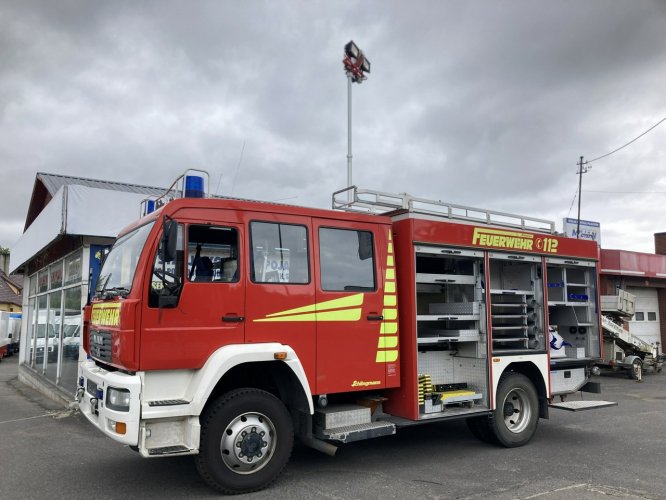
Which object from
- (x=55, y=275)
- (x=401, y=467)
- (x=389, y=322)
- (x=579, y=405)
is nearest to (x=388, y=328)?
(x=389, y=322)

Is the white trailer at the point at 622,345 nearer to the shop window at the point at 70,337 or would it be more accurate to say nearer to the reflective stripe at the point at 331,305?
the reflective stripe at the point at 331,305

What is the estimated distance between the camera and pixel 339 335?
234 inches

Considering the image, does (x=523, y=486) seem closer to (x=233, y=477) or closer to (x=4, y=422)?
(x=233, y=477)

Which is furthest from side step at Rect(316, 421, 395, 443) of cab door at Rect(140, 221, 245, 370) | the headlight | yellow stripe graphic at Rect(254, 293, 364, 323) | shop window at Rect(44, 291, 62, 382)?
shop window at Rect(44, 291, 62, 382)

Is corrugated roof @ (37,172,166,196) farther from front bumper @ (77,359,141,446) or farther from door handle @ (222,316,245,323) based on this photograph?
door handle @ (222,316,245,323)

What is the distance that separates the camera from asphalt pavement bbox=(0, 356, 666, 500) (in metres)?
5.36

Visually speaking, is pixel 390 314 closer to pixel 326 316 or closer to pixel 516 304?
pixel 326 316

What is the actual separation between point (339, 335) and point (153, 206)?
273cm

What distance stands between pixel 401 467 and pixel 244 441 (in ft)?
6.79

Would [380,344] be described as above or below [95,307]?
below

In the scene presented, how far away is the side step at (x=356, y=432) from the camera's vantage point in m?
5.69

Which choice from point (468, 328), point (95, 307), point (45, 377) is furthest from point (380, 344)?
point (45, 377)

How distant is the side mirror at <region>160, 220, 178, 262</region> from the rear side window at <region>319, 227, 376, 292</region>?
1713 mm

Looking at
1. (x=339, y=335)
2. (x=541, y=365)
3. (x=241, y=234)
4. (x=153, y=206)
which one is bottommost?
(x=541, y=365)
